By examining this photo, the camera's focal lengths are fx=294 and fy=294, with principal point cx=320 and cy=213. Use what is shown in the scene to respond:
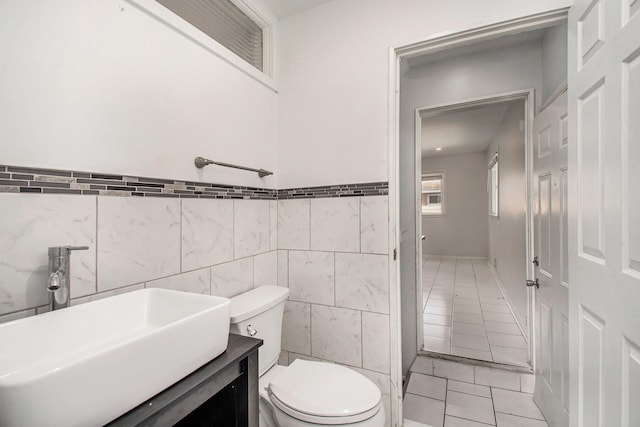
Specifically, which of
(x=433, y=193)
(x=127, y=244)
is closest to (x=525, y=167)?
(x=127, y=244)

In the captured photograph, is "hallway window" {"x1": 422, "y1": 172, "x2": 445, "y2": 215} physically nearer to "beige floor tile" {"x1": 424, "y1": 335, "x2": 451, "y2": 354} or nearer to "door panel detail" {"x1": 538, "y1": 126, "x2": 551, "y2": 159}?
"beige floor tile" {"x1": 424, "y1": 335, "x2": 451, "y2": 354}

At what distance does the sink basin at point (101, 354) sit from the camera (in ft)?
1.60

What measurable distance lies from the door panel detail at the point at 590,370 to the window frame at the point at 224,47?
1867 mm

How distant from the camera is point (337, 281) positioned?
67.5 inches

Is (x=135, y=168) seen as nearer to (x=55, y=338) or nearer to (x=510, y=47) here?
(x=55, y=338)

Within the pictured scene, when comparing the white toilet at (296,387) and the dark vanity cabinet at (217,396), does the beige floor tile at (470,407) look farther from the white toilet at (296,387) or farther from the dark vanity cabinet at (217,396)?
the dark vanity cabinet at (217,396)

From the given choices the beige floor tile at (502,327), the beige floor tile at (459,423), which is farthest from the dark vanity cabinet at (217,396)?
the beige floor tile at (502,327)

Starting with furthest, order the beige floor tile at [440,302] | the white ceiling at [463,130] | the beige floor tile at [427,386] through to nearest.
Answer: the white ceiling at [463,130], the beige floor tile at [440,302], the beige floor tile at [427,386]

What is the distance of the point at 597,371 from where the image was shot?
3.19 feet

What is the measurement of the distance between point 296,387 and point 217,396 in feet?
1.51

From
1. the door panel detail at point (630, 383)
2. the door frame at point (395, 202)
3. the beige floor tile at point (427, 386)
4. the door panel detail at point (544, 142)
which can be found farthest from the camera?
the beige floor tile at point (427, 386)

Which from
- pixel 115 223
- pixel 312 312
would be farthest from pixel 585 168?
pixel 115 223

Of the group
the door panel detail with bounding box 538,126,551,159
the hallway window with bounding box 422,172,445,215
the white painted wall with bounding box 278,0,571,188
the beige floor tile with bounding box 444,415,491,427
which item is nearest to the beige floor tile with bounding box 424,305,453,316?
the beige floor tile with bounding box 444,415,491,427

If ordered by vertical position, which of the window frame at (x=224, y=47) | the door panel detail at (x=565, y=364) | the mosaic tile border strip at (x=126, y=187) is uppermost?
the window frame at (x=224, y=47)
